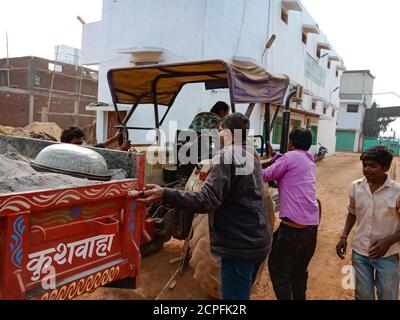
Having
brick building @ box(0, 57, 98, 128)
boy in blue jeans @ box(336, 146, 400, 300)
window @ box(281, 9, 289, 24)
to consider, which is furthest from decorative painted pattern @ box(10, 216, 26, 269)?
brick building @ box(0, 57, 98, 128)

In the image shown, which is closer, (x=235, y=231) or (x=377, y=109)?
(x=235, y=231)

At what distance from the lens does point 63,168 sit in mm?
2359

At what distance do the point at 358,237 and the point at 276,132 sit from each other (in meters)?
13.9

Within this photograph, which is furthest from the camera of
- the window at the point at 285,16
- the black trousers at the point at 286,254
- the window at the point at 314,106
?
the window at the point at 314,106

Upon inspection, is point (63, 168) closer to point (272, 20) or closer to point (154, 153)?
point (154, 153)

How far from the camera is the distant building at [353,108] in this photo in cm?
3678

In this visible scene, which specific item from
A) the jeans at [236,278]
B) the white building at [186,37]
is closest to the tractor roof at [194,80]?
the jeans at [236,278]

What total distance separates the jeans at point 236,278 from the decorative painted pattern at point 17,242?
3.86 feet

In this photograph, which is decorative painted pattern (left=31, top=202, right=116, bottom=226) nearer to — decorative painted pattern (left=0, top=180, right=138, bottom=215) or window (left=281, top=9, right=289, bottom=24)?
decorative painted pattern (left=0, top=180, right=138, bottom=215)

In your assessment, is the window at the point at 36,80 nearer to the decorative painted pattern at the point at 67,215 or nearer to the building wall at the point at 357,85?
the decorative painted pattern at the point at 67,215

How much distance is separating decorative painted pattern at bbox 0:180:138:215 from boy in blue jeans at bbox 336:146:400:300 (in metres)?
1.83

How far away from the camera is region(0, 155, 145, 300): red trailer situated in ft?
5.17

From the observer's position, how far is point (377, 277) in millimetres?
2666

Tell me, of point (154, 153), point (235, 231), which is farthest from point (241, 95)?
point (235, 231)
